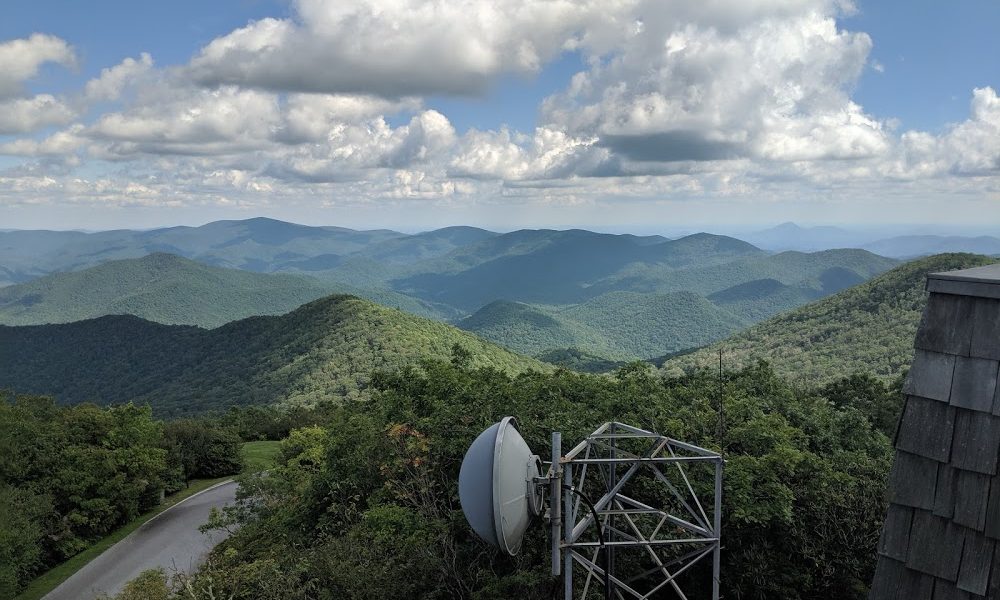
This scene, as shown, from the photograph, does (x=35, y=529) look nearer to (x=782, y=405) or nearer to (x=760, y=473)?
(x=760, y=473)

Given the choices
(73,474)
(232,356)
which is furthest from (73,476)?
(232,356)

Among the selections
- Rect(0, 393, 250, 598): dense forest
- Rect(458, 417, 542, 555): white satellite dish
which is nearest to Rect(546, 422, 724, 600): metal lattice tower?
Rect(458, 417, 542, 555): white satellite dish

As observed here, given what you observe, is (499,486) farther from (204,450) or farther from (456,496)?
(204,450)

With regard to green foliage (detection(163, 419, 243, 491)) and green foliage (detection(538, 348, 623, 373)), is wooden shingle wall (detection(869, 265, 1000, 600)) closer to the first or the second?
green foliage (detection(163, 419, 243, 491))

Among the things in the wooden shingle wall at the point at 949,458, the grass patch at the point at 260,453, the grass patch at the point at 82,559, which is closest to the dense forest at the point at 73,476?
the grass patch at the point at 82,559

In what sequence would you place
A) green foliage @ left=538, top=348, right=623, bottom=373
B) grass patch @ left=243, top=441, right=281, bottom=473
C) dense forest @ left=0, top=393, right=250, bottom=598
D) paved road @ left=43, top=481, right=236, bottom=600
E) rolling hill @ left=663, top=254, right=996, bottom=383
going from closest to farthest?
paved road @ left=43, top=481, right=236, bottom=600, dense forest @ left=0, top=393, right=250, bottom=598, grass patch @ left=243, top=441, right=281, bottom=473, rolling hill @ left=663, top=254, right=996, bottom=383, green foliage @ left=538, top=348, right=623, bottom=373

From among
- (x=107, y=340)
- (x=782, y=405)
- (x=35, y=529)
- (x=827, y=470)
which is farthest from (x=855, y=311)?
(x=107, y=340)
